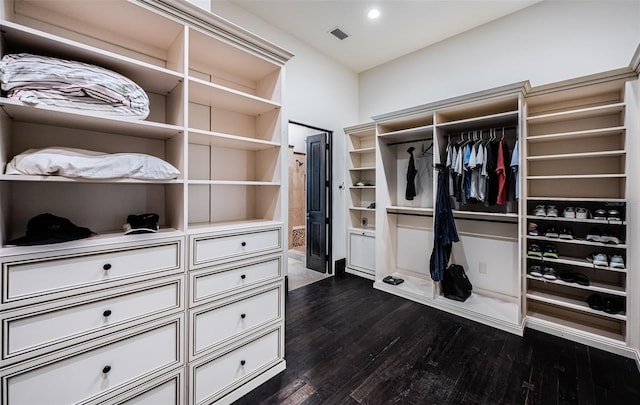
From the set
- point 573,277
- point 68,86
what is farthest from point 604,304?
point 68,86

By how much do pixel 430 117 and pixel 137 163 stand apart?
10.6ft

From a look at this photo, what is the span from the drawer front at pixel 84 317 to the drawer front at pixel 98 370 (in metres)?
0.10

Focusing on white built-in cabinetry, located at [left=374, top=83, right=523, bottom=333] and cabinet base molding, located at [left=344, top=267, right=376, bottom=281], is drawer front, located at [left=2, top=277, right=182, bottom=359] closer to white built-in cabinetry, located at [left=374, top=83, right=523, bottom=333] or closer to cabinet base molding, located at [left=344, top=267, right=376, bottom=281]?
white built-in cabinetry, located at [left=374, top=83, right=523, bottom=333]

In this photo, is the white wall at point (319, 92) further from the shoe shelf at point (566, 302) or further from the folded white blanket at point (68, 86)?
the shoe shelf at point (566, 302)

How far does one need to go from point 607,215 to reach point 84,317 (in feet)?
12.3

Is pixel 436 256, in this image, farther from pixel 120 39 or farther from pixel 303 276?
pixel 120 39

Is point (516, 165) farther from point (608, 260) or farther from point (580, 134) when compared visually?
point (608, 260)

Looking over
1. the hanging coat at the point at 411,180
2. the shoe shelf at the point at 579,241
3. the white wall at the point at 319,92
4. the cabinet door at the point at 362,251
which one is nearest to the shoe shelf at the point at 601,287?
the shoe shelf at the point at 579,241

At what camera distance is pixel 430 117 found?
339cm

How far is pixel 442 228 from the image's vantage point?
304cm

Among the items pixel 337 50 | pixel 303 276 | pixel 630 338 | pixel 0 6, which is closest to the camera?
pixel 0 6

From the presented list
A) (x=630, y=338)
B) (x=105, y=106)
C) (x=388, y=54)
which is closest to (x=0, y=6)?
(x=105, y=106)

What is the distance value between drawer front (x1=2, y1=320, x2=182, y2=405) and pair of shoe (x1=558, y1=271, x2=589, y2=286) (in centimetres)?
327

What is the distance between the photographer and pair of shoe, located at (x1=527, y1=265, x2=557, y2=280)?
2.56m
